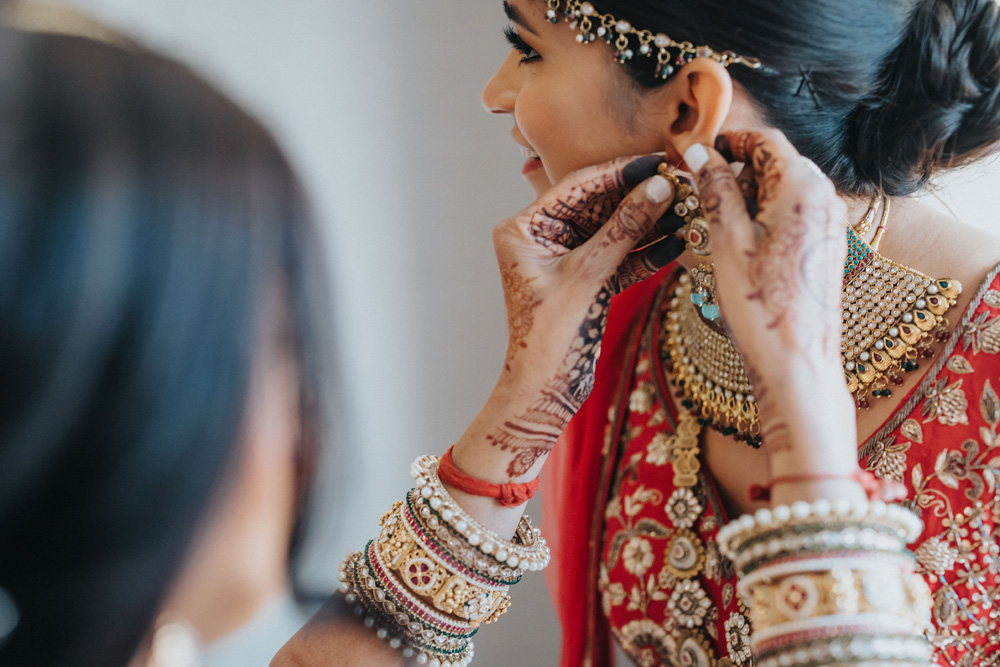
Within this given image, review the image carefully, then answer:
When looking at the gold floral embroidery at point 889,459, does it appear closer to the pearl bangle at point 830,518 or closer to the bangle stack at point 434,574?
the pearl bangle at point 830,518

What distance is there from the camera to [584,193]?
0.71m

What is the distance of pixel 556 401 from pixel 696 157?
26 cm

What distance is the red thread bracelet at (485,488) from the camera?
0.70 metres

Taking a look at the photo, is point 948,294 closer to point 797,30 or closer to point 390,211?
point 797,30

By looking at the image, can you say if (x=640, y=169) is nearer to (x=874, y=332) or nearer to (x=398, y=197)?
(x=874, y=332)

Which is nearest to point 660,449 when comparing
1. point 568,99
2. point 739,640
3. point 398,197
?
point 739,640

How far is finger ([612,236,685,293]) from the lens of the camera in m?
0.73

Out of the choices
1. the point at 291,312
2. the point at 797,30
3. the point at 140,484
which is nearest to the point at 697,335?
the point at 797,30

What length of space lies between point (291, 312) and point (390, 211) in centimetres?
69

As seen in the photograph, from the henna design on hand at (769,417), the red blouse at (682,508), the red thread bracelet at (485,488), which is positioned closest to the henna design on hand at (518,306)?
the red thread bracelet at (485,488)

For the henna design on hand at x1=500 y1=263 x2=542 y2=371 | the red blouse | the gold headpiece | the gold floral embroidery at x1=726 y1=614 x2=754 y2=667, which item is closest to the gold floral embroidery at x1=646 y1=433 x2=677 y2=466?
the red blouse

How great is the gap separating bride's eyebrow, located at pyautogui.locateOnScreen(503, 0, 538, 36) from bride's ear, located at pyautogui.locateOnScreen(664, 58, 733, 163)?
0.16 m

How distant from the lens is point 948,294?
28.0 inches

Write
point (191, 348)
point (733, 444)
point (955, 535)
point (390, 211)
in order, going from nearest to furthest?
1. point (191, 348)
2. point (955, 535)
3. point (733, 444)
4. point (390, 211)
